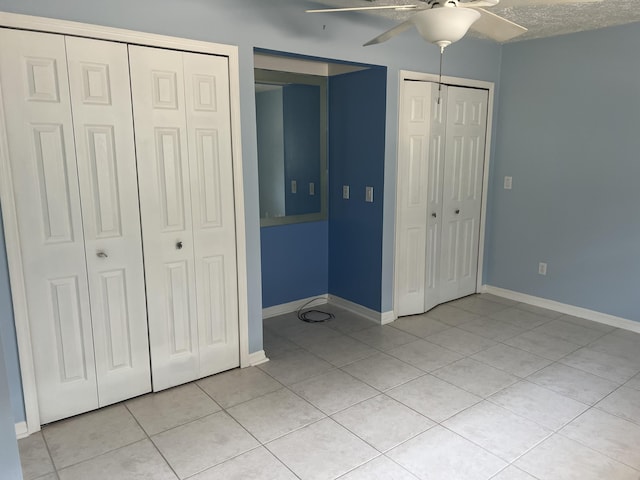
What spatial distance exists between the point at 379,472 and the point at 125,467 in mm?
1181

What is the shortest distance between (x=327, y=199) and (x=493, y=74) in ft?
6.33

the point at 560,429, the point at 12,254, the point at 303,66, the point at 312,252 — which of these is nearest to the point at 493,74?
the point at 303,66

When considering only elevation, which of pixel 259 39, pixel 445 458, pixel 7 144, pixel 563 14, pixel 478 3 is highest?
pixel 563 14

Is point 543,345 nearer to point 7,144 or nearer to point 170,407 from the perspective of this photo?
point 170,407

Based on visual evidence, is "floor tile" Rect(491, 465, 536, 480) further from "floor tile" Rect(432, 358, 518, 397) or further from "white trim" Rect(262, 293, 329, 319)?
"white trim" Rect(262, 293, 329, 319)

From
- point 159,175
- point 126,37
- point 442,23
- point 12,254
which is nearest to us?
point 442,23

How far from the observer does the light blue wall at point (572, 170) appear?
11.9 ft

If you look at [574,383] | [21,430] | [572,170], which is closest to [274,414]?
[21,430]

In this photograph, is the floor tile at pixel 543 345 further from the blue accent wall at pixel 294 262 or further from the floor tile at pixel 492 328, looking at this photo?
the blue accent wall at pixel 294 262

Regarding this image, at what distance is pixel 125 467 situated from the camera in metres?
2.16

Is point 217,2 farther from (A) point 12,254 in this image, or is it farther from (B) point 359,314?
(B) point 359,314

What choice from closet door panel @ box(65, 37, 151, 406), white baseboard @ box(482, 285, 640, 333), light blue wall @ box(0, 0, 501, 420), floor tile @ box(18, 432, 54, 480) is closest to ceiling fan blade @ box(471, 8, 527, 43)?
light blue wall @ box(0, 0, 501, 420)

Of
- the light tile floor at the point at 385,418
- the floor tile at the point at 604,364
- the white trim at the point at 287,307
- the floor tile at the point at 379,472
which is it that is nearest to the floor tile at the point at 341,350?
the light tile floor at the point at 385,418

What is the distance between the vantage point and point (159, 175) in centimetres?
264
